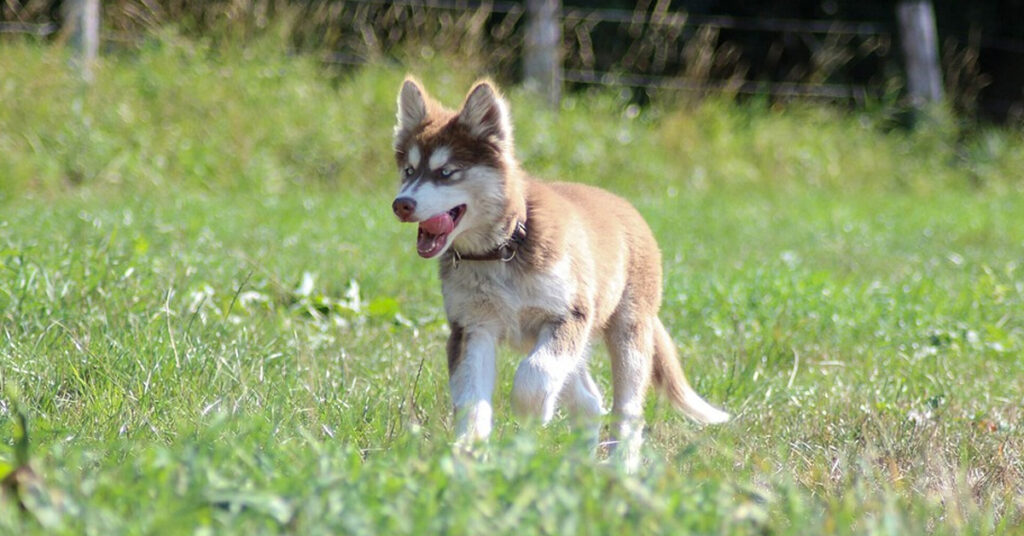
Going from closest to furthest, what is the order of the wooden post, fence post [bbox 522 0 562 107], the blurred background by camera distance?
1. the blurred background
2. fence post [bbox 522 0 562 107]
3. the wooden post

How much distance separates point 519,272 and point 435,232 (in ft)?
0.89

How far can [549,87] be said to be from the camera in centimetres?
1105

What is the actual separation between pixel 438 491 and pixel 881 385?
2816mm

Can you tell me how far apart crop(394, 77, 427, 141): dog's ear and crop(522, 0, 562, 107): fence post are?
279 inches

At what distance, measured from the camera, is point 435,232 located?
3.63m

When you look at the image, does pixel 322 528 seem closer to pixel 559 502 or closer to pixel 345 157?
pixel 559 502

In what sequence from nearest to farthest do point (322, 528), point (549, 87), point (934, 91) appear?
point (322, 528)
point (549, 87)
point (934, 91)

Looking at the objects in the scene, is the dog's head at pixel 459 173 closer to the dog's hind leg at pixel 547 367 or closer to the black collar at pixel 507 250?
the black collar at pixel 507 250

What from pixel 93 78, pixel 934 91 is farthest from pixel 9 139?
pixel 934 91

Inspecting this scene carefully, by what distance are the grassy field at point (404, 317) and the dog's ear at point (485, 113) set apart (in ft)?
2.65

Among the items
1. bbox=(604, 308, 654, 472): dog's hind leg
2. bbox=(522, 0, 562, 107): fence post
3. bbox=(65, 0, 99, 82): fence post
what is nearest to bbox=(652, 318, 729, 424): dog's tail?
bbox=(604, 308, 654, 472): dog's hind leg

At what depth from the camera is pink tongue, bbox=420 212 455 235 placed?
3617 millimetres

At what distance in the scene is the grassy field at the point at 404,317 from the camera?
6.57 ft

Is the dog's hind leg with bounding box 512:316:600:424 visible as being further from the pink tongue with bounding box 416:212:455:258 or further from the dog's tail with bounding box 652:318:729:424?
the dog's tail with bounding box 652:318:729:424
